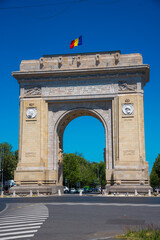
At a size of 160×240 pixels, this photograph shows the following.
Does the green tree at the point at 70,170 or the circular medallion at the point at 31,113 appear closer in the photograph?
the circular medallion at the point at 31,113

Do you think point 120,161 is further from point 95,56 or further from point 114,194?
point 95,56

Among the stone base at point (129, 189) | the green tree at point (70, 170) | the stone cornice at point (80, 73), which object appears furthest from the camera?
the green tree at point (70, 170)

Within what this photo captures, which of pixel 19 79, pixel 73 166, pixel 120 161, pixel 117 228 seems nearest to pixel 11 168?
pixel 73 166

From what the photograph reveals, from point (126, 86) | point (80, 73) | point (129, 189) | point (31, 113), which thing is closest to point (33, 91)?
point (31, 113)

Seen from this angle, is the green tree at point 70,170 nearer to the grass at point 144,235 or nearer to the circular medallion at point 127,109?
the circular medallion at point 127,109

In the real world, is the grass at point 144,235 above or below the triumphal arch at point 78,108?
below

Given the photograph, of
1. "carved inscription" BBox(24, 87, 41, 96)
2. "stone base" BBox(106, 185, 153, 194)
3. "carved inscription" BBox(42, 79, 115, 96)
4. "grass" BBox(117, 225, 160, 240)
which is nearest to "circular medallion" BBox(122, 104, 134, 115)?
"carved inscription" BBox(42, 79, 115, 96)

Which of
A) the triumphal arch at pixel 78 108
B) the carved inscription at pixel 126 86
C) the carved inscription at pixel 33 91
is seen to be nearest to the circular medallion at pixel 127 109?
the triumphal arch at pixel 78 108

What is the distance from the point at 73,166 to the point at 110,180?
55.8 metres

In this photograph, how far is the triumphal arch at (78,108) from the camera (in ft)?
141

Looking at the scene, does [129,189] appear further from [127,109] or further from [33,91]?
[33,91]

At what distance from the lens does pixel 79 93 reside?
45312 mm

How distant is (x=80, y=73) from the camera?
1780 inches

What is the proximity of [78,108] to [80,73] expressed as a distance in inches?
182
